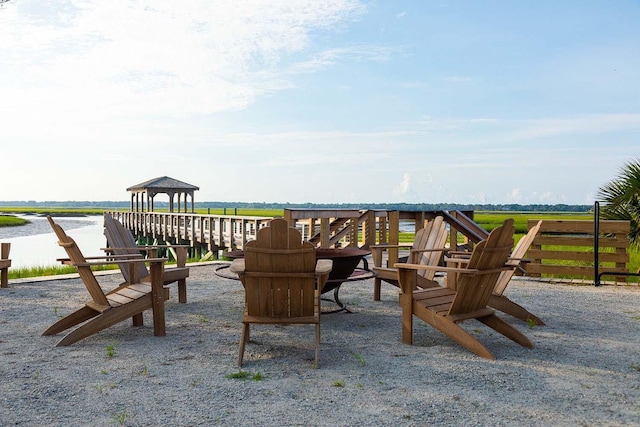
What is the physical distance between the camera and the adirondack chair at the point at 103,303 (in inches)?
180

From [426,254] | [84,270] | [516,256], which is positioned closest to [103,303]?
[84,270]

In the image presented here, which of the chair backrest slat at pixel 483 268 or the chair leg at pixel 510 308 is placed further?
the chair leg at pixel 510 308

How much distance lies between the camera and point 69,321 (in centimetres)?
491

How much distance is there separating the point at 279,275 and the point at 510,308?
8.41 ft

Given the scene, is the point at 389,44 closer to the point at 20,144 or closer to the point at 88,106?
the point at 88,106

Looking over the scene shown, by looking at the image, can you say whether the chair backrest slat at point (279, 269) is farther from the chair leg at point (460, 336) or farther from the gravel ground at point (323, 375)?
the chair leg at point (460, 336)

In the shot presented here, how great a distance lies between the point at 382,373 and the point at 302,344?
1.02 m

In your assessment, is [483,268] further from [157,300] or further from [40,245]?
[40,245]

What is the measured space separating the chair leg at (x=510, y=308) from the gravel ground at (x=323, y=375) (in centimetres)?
26

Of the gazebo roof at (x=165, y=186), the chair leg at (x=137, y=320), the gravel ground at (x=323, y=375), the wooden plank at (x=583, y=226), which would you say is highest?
the gazebo roof at (x=165, y=186)

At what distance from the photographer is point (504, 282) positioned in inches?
216

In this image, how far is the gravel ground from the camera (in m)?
3.02

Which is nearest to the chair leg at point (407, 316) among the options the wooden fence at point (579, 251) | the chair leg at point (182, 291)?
the chair leg at point (182, 291)

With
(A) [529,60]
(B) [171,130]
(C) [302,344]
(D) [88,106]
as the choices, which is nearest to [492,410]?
(C) [302,344]
